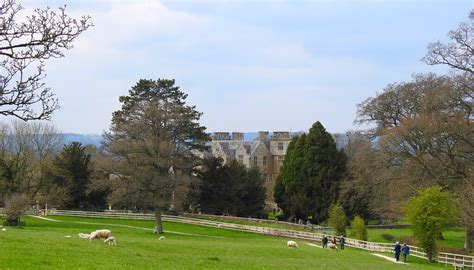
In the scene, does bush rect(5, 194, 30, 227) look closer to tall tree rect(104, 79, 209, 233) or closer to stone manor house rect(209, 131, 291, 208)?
tall tree rect(104, 79, 209, 233)

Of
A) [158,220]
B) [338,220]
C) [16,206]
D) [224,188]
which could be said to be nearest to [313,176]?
[224,188]

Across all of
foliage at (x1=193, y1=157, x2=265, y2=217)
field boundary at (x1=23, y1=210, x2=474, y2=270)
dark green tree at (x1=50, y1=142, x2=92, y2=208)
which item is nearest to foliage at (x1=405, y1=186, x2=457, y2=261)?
field boundary at (x1=23, y1=210, x2=474, y2=270)

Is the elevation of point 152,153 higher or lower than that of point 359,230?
higher

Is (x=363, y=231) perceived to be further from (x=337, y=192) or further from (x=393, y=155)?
(x=337, y=192)

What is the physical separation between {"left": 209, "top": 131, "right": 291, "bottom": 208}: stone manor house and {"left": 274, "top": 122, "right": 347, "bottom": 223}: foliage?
107 ft

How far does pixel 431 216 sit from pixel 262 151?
68223 mm

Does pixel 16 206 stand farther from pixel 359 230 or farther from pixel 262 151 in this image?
pixel 262 151

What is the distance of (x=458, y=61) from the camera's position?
44.2 m

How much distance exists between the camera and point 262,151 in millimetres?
105875

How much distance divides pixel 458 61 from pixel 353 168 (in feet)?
60.2

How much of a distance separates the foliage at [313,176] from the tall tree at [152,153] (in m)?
11.6

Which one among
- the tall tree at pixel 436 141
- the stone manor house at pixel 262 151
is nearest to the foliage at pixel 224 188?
the tall tree at pixel 436 141

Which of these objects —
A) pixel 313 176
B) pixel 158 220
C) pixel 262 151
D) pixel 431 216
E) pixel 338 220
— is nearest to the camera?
pixel 431 216

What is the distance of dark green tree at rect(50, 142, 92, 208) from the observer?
2817 inches
